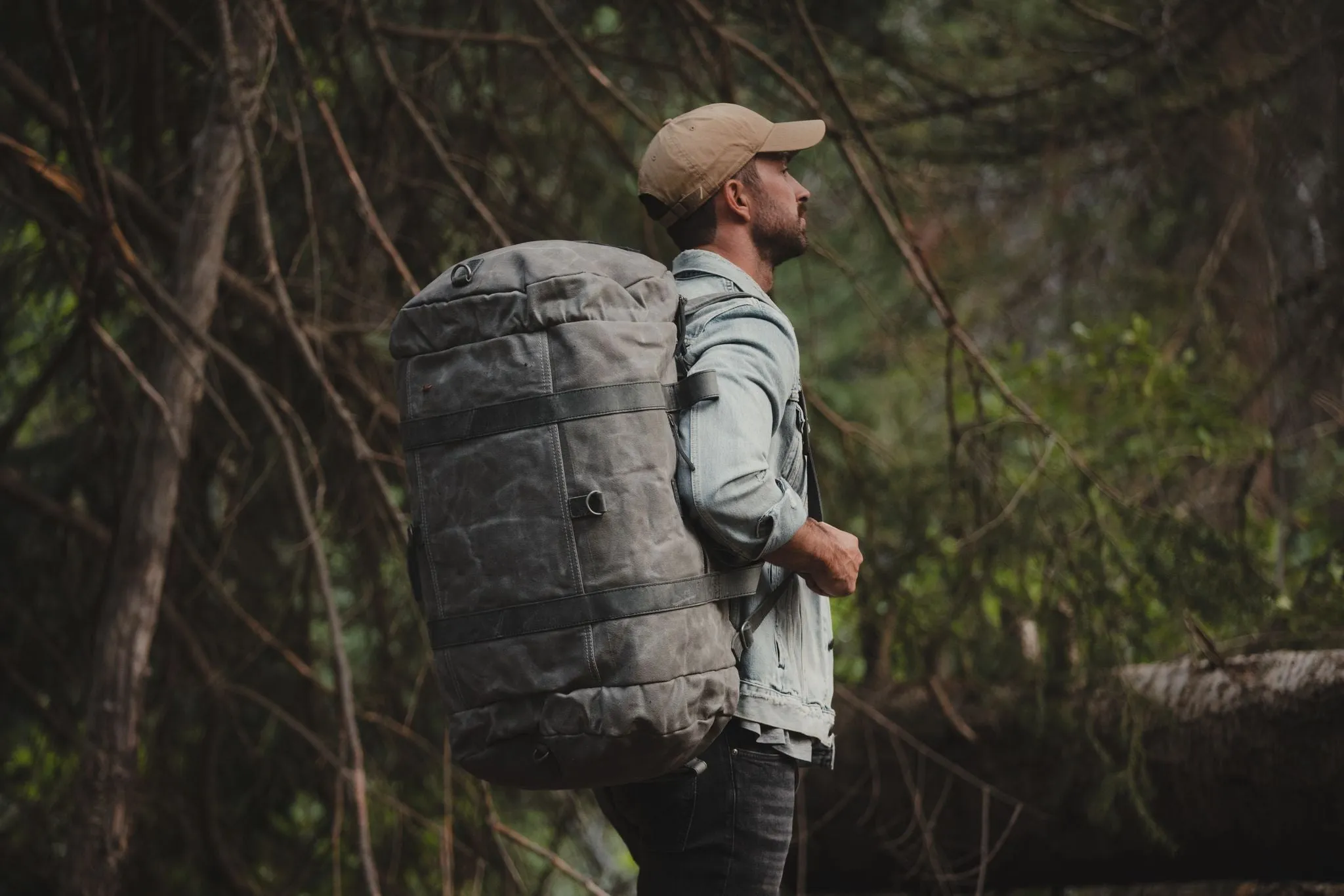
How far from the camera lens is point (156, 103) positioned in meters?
4.04

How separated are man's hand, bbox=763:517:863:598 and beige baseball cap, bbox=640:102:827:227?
56 centimetres

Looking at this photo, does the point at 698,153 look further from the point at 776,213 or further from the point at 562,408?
the point at 562,408

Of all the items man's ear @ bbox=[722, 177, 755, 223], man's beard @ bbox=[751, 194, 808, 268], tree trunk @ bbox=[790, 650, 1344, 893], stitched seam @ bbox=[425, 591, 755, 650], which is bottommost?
tree trunk @ bbox=[790, 650, 1344, 893]

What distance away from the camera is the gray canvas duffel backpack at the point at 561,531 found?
6.17 feet

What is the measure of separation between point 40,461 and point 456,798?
1.85 metres

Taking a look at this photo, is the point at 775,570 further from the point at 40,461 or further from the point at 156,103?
the point at 40,461

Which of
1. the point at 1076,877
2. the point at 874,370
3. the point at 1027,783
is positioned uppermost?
the point at 874,370

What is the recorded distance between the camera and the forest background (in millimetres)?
3473

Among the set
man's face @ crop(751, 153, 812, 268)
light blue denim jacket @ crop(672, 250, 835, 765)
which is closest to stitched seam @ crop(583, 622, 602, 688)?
light blue denim jacket @ crop(672, 250, 835, 765)

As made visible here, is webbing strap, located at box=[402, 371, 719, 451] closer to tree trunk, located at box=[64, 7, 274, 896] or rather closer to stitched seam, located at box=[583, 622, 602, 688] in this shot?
stitched seam, located at box=[583, 622, 602, 688]

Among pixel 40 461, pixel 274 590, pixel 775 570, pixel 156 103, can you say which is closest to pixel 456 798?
pixel 274 590

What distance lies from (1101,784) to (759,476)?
216cm

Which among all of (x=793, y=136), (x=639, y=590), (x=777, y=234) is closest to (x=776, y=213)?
(x=777, y=234)

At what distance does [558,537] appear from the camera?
1.90 meters
